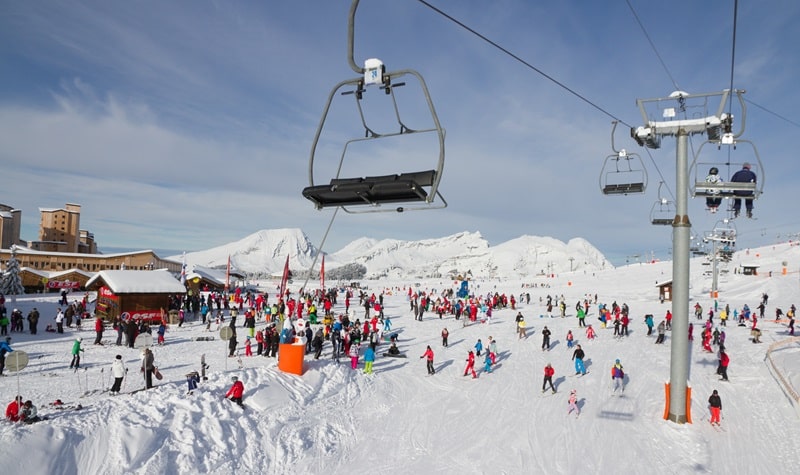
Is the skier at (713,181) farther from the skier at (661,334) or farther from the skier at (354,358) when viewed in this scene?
the skier at (354,358)

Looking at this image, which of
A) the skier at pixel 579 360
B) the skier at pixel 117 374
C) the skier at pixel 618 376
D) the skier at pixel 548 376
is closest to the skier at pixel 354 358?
the skier at pixel 548 376

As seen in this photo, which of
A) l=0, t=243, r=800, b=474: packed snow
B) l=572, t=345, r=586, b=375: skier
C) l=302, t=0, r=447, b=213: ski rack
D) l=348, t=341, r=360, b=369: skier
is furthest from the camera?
l=572, t=345, r=586, b=375: skier

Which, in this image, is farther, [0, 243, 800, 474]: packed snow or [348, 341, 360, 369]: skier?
[348, 341, 360, 369]: skier

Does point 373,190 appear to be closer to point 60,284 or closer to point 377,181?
point 377,181

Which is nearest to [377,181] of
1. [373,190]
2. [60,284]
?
[373,190]

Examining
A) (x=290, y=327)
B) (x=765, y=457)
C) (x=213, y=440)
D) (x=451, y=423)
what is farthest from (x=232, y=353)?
(x=765, y=457)

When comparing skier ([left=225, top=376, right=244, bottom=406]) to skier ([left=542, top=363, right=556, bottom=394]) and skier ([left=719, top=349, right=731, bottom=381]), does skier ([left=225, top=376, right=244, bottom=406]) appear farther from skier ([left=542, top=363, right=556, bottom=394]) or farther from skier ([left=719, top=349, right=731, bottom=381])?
skier ([left=719, top=349, right=731, bottom=381])

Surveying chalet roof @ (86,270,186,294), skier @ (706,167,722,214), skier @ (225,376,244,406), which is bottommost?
skier @ (225,376,244,406)

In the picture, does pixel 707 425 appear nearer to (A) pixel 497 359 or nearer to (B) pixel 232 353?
(A) pixel 497 359

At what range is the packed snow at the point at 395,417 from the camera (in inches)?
387

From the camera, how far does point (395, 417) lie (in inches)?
555

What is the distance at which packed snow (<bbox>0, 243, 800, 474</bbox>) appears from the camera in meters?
9.82

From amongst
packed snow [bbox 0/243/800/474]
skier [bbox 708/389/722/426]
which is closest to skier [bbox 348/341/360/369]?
packed snow [bbox 0/243/800/474]

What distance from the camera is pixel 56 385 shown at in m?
12.8
